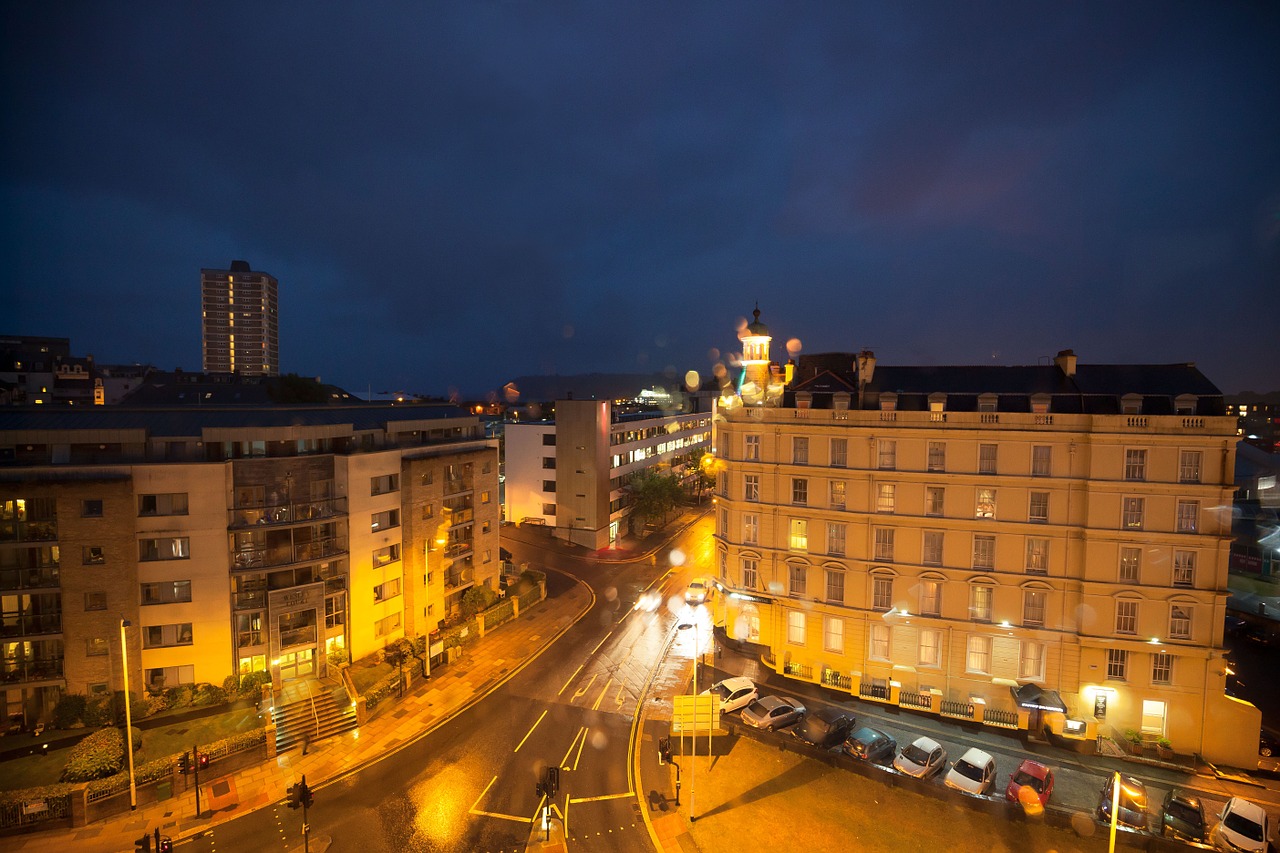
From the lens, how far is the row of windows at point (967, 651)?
31.9 m

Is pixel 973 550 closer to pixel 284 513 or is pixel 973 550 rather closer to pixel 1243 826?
pixel 1243 826

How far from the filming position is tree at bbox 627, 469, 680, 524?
73.9 metres

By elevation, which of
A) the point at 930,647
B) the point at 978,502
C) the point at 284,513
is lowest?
the point at 930,647

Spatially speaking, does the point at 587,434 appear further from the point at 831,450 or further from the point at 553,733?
the point at 553,733

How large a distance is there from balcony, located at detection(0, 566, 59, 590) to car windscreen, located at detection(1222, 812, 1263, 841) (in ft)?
185

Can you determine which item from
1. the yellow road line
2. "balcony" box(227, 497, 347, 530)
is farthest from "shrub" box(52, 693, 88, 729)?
the yellow road line

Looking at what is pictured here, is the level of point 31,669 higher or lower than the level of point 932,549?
lower

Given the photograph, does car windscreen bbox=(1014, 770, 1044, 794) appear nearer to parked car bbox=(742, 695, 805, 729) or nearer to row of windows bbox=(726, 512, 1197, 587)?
parked car bbox=(742, 695, 805, 729)

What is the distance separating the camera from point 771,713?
31.7 metres

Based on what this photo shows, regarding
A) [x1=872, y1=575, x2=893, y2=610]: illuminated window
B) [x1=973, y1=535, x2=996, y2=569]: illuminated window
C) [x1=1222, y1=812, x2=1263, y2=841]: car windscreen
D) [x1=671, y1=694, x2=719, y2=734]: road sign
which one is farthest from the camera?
[x1=872, y1=575, x2=893, y2=610]: illuminated window

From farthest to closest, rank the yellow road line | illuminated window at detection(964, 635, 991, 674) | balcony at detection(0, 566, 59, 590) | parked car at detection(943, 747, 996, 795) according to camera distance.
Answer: illuminated window at detection(964, 635, 991, 674) → balcony at detection(0, 566, 59, 590) → parked car at detection(943, 747, 996, 795) → the yellow road line

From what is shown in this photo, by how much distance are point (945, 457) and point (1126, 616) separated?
1278 centimetres

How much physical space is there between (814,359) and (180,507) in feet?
144

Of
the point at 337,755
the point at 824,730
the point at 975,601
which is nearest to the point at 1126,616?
the point at 975,601
